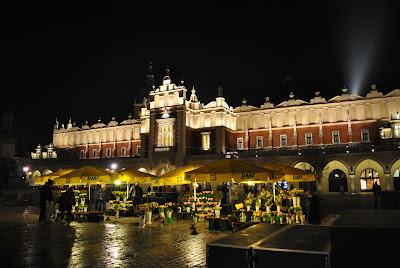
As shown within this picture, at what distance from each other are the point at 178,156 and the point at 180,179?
26.7 metres

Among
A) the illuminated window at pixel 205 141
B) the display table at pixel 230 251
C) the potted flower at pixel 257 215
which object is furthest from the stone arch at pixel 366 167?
the display table at pixel 230 251

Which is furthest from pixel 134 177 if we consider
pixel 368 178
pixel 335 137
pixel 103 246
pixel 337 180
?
pixel 335 137

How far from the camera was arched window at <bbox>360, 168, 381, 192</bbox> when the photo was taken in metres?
36.0

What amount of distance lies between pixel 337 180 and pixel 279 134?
10769 millimetres

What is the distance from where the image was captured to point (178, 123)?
144ft

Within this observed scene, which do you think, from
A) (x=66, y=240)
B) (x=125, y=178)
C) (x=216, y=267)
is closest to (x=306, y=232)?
(x=216, y=267)

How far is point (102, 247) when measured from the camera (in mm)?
9250

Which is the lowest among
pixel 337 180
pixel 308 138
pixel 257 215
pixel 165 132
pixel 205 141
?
pixel 257 215

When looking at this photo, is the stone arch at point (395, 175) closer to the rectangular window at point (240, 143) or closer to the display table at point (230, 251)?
the rectangular window at point (240, 143)

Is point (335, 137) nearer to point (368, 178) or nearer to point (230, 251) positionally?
point (368, 178)

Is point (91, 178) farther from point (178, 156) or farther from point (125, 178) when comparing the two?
point (178, 156)

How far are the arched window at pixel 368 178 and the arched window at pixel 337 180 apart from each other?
1857mm

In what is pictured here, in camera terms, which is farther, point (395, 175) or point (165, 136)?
point (165, 136)

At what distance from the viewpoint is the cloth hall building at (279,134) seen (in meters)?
35.9
